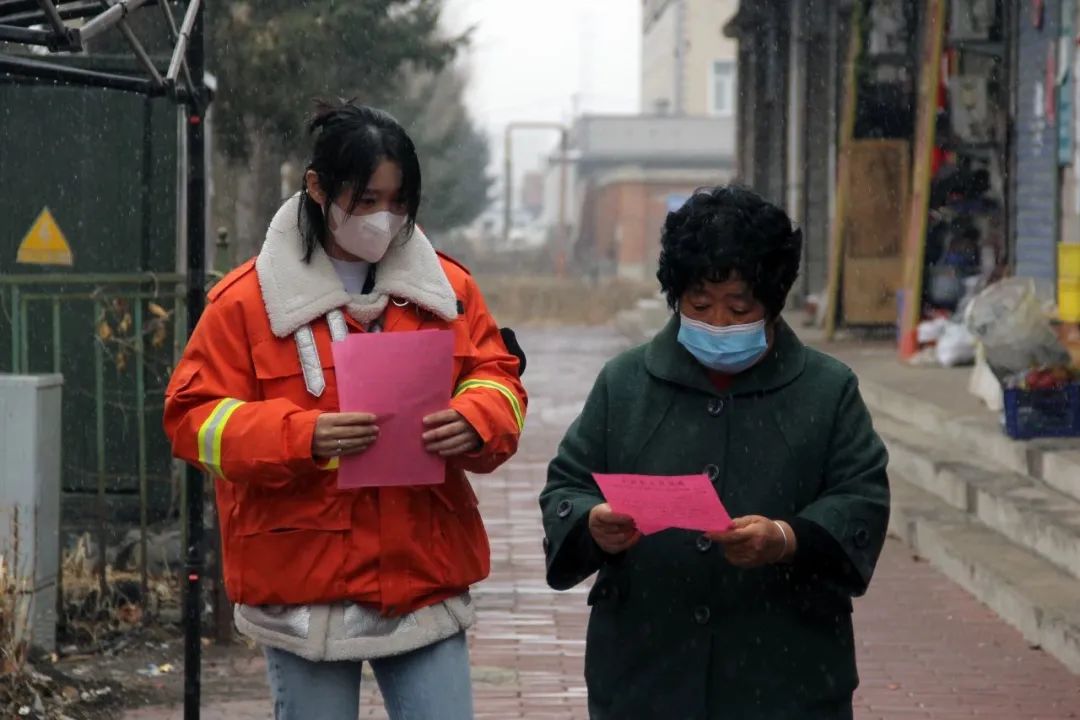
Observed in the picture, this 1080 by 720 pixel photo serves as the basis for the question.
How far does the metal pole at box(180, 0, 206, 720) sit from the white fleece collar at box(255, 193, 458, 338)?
73.8 inches

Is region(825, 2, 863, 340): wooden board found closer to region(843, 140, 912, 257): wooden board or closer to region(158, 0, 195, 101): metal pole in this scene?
region(843, 140, 912, 257): wooden board

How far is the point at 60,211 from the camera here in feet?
30.7

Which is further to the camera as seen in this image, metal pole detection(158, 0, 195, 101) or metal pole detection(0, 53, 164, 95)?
metal pole detection(158, 0, 195, 101)

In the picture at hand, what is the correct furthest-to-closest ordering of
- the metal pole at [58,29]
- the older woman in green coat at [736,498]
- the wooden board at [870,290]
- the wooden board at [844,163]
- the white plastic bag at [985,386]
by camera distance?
the wooden board at [870,290]
the wooden board at [844,163]
the white plastic bag at [985,386]
the metal pole at [58,29]
the older woman in green coat at [736,498]

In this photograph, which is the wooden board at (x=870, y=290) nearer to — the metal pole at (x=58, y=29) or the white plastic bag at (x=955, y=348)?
the white plastic bag at (x=955, y=348)

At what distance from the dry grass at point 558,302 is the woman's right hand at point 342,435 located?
31.4 metres

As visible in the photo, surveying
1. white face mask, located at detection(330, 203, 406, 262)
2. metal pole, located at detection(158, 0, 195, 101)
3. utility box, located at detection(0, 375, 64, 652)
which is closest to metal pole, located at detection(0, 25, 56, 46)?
white face mask, located at detection(330, 203, 406, 262)

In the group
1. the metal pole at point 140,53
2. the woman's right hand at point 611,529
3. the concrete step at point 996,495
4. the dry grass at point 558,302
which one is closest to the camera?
the woman's right hand at point 611,529

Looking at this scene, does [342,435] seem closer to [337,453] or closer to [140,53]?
[337,453]

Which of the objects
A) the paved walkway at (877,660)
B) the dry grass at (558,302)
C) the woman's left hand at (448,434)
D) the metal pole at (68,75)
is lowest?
the dry grass at (558,302)

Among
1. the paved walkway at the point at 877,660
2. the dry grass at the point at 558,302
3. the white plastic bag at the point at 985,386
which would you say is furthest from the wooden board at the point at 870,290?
the dry grass at the point at 558,302

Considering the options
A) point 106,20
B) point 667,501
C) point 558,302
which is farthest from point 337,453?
point 558,302

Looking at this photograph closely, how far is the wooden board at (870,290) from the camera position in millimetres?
18531

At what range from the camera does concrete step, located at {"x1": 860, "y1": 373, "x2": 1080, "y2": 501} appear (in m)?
9.28
